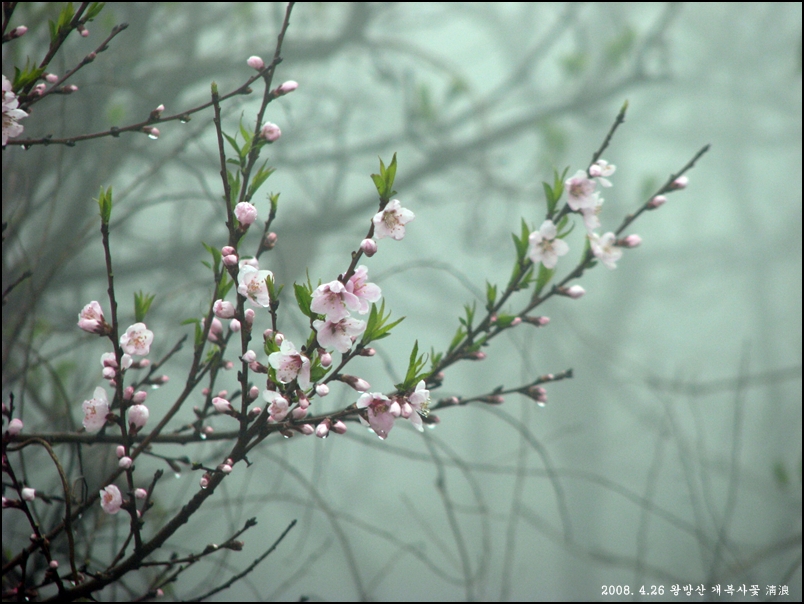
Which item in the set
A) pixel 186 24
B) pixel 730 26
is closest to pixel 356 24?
pixel 186 24

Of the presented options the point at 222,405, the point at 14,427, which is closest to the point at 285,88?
the point at 222,405

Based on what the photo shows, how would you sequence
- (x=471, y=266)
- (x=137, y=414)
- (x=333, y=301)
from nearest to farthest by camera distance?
1. (x=333, y=301)
2. (x=137, y=414)
3. (x=471, y=266)

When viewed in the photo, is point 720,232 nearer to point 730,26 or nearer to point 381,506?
point 730,26

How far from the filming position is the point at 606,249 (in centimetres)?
56

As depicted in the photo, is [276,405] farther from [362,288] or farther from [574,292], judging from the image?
[574,292]

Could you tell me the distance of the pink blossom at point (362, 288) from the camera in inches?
15.0

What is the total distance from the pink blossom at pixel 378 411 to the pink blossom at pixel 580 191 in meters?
0.26

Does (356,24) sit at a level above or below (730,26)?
below

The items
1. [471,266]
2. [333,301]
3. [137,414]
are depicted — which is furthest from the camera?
[471,266]

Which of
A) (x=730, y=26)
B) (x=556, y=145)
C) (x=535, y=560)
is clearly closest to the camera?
(x=556, y=145)

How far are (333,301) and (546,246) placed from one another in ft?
0.82

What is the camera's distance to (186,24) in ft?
4.80

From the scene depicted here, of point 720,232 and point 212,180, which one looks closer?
point 212,180

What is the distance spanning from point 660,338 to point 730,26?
105 inches
